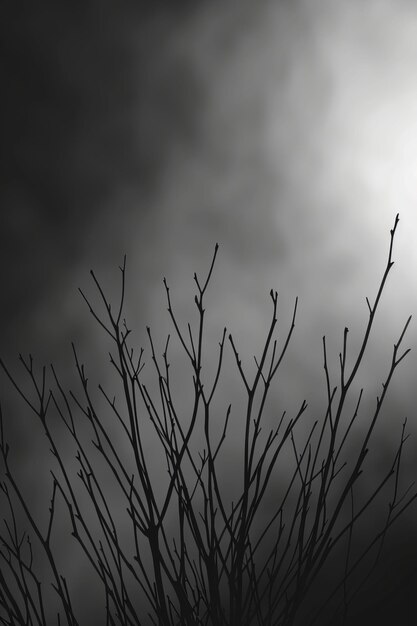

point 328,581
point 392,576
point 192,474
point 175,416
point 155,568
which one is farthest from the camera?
point 328,581

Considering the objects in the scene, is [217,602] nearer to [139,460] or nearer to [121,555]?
[121,555]

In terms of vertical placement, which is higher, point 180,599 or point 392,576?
point 392,576

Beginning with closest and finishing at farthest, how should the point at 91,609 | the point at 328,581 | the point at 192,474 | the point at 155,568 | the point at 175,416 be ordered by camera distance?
the point at 155,568 < the point at 175,416 < the point at 192,474 < the point at 91,609 < the point at 328,581

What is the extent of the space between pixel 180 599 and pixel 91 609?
2108mm

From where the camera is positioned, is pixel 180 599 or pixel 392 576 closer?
pixel 180 599

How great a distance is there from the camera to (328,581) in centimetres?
723

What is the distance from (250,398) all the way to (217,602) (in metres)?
0.63

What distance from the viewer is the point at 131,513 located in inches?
75.3

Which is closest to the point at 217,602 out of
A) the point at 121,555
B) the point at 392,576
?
the point at 121,555

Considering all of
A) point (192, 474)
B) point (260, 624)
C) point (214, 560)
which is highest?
point (192, 474)

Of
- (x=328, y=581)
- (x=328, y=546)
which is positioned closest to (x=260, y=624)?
(x=328, y=546)

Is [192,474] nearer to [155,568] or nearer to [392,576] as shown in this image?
[155,568]

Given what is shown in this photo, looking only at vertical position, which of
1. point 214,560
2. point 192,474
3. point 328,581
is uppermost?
point 328,581

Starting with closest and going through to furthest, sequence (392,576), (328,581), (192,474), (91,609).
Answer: (192,474), (91,609), (392,576), (328,581)
